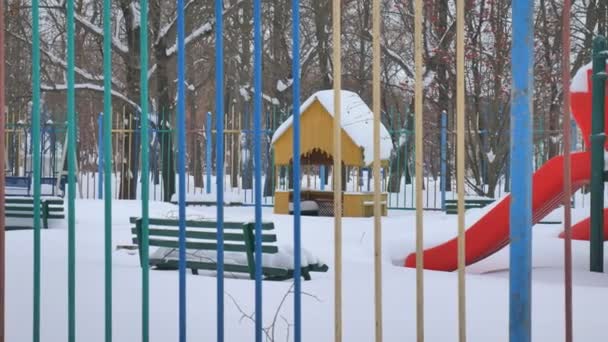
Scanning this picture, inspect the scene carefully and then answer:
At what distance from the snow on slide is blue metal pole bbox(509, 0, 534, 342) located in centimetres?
407

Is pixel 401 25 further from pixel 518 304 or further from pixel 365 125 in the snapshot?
pixel 518 304

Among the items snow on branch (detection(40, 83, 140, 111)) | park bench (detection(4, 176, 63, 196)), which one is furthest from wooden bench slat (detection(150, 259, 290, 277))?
snow on branch (detection(40, 83, 140, 111))

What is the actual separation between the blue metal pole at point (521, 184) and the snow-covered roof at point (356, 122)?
9.56 meters

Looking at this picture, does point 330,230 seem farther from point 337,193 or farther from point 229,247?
point 337,193

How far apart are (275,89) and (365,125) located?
8453 mm

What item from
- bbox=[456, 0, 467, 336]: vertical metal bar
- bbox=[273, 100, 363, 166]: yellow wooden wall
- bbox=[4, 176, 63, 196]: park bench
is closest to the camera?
bbox=[456, 0, 467, 336]: vertical metal bar

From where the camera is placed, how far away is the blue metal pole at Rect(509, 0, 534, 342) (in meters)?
2.51

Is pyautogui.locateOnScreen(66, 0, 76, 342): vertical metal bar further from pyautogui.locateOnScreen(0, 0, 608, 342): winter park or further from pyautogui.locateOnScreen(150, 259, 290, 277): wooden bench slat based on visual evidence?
pyautogui.locateOnScreen(150, 259, 290, 277): wooden bench slat

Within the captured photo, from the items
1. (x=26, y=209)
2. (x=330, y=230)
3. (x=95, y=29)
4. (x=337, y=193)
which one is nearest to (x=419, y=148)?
(x=337, y=193)

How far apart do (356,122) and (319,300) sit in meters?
8.24

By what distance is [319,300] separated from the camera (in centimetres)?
463

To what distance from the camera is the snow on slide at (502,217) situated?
6512 mm

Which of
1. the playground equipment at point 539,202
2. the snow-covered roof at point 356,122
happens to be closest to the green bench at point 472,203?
the snow-covered roof at point 356,122

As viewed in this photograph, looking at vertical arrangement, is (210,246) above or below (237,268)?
above
